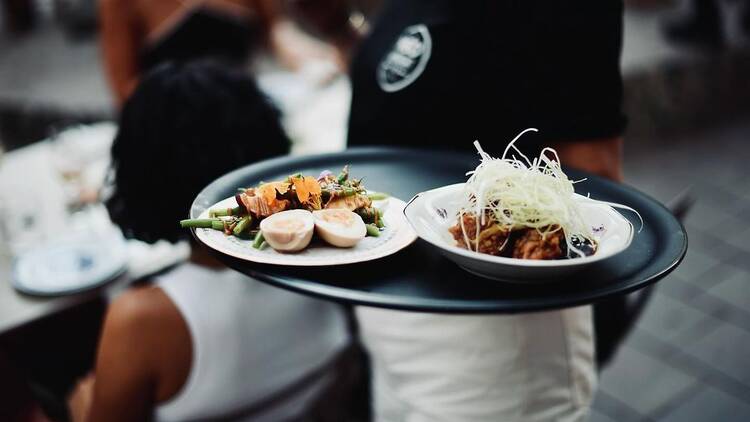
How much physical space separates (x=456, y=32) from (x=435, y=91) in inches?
5.8

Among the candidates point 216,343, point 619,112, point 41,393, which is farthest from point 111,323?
point 619,112

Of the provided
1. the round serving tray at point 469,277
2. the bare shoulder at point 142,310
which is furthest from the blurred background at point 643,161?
the round serving tray at point 469,277

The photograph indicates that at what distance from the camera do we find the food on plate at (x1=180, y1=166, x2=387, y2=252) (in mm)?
1063

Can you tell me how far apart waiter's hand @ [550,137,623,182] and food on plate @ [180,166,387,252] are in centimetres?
50

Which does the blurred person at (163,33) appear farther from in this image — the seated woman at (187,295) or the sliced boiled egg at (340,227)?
the sliced boiled egg at (340,227)

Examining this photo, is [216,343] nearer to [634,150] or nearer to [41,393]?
[41,393]

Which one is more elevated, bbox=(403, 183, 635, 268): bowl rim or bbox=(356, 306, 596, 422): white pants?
bbox=(403, 183, 635, 268): bowl rim

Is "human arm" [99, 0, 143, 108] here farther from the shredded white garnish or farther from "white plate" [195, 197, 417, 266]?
the shredded white garnish

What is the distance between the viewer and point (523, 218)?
1023mm

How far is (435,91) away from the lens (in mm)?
1532

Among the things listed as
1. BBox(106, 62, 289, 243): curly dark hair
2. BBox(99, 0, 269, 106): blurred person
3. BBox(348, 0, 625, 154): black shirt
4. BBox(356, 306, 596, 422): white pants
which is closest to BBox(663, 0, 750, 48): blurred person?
BBox(99, 0, 269, 106): blurred person

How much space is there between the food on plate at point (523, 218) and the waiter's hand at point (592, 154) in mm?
368

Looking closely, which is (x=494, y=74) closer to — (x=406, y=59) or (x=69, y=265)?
(x=406, y=59)

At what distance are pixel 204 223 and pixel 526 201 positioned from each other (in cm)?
56
